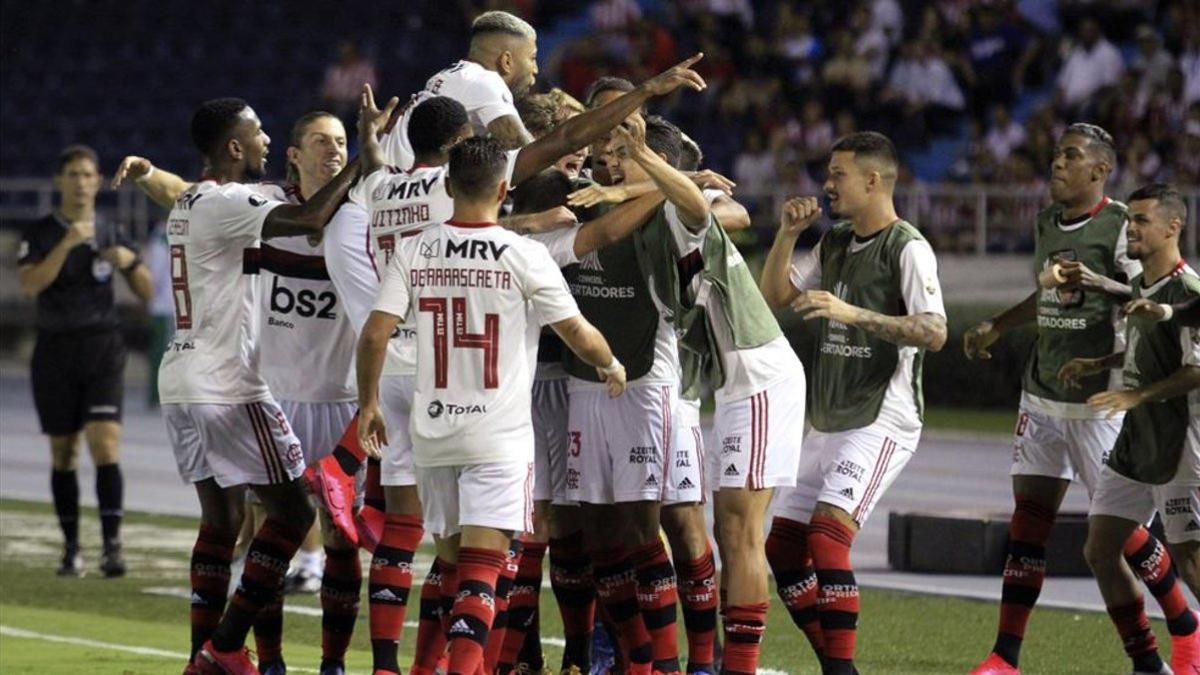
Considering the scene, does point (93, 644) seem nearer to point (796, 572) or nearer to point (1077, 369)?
point (796, 572)

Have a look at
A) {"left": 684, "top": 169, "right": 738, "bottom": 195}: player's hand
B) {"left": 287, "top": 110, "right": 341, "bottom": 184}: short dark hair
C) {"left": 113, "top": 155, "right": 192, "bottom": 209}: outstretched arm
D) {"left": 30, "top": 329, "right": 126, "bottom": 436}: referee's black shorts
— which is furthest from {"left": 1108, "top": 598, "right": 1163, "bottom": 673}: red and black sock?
{"left": 30, "top": 329, "right": 126, "bottom": 436}: referee's black shorts

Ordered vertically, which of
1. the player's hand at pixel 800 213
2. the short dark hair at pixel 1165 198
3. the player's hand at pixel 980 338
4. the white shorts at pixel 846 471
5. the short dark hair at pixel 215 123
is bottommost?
the white shorts at pixel 846 471

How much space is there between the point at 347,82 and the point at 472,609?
24.3 m

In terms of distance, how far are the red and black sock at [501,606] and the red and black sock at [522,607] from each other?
27cm

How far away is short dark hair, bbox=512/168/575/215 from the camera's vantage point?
9.23 m

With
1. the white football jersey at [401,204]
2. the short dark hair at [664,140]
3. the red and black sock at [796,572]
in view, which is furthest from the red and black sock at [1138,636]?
the white football jersey at [401,204]

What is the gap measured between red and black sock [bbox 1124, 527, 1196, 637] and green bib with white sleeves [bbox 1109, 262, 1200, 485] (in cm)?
37

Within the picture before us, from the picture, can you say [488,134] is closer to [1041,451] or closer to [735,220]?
[735,220]

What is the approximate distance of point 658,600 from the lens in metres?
9.14

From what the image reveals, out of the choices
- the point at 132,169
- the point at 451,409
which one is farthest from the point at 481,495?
the point at 132,169

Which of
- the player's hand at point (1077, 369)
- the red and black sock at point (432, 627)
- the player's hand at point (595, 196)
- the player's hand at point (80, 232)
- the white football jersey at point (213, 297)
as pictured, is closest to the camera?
the player's hand at point (595, 196)

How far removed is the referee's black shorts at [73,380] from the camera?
14.1m

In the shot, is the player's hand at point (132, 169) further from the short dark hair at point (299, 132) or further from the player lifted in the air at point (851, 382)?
the player lifted in the air at point (851, 382)

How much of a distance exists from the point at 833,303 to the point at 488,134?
1.53m
